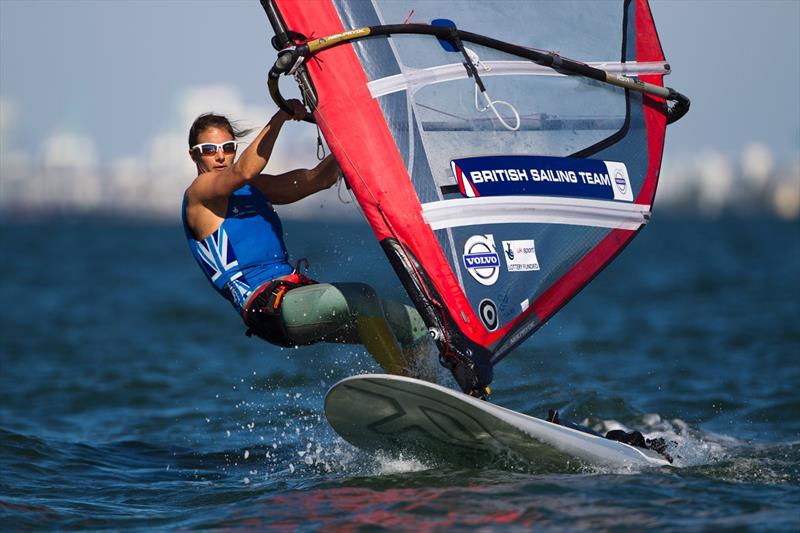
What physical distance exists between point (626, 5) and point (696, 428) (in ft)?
9.95

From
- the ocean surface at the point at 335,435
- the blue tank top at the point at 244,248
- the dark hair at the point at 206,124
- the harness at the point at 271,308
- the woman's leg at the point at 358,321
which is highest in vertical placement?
the dark hair at the point at 206,124

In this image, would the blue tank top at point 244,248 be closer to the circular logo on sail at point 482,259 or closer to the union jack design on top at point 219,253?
the union jack design on top at point 219,253

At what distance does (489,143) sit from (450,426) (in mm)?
1456

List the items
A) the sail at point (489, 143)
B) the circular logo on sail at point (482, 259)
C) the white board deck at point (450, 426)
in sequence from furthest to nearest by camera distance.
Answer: the circular logo on sail at point (482, 259) → the sail at point (489, 143) → the white board deck at point (450, 426)

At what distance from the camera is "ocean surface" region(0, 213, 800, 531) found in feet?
17.4

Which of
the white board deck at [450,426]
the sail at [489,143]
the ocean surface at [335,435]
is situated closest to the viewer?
the ocean surface at [335,435]

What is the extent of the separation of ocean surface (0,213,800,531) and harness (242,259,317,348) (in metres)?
0.30

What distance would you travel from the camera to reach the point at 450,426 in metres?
5.71

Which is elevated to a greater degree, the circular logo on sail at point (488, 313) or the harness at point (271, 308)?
the harness at point (271, 308)

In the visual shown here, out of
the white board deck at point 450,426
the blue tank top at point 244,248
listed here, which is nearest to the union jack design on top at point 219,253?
the blue tank top at point 244,248

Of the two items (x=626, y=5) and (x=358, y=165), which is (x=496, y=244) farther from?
(x=626, y=5)

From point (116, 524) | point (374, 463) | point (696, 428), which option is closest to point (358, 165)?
point (374, 463)

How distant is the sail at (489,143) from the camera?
5715mm

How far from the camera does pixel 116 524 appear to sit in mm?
5602
